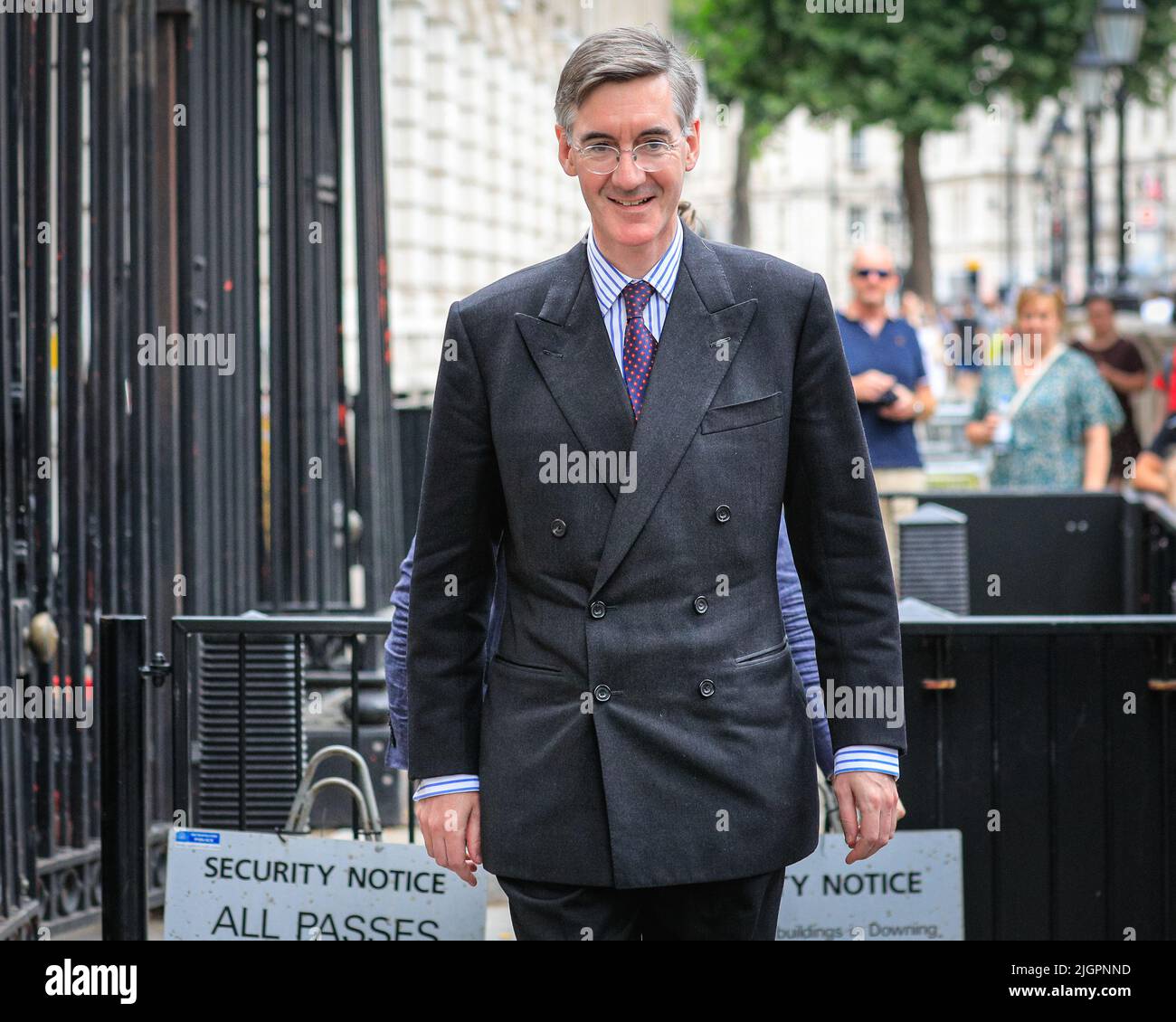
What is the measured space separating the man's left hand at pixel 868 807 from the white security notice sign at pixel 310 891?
139cm

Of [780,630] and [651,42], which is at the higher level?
[651,42]

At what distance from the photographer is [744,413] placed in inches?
118

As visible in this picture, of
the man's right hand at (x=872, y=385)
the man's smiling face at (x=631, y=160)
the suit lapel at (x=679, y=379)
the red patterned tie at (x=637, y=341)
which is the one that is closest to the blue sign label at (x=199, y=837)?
the suit lapel at (x=679, y=379)

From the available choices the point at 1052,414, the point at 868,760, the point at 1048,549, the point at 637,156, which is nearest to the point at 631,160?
the point at 637,156

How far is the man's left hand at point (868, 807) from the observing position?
3031 millimetres

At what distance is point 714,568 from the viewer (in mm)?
2959

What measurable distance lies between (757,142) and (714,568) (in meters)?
45.8

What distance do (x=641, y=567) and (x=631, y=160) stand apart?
643 millimetres

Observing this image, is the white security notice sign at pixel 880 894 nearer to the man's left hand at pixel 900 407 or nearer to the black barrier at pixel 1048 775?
the black barrier at pixel 1048 775

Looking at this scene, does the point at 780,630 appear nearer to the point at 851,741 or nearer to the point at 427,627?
the point at 851,741

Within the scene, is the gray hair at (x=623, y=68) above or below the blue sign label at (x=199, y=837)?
above

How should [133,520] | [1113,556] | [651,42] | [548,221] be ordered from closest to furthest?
[651,42] → [133,520] → [1113,556] → [548,221]

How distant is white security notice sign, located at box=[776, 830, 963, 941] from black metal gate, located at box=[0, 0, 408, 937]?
2.38 meters

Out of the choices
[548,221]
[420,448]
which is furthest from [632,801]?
[548,221]
